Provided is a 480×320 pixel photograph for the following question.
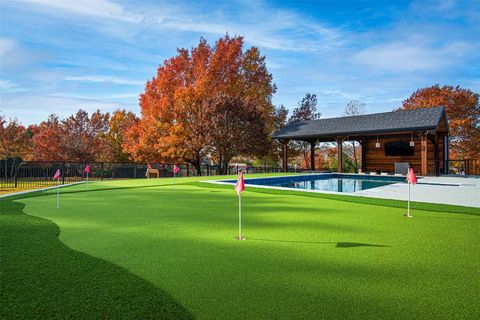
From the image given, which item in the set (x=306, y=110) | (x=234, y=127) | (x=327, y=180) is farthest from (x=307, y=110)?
(x=327, y=180)

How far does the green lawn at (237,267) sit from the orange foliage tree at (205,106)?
57.2 ft

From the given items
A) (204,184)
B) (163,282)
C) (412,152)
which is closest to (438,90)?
(412,152)

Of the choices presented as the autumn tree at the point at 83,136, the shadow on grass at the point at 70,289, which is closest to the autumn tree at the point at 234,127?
the autumn tree at the point at 83,136

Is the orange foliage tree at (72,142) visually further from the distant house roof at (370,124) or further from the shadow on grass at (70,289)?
the shadow on grass at (70,289)

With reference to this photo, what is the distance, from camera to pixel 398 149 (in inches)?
835

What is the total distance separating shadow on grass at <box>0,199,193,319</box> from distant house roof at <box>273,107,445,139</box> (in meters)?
A: 17.6

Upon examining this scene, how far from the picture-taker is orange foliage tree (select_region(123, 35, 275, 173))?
2255 cm

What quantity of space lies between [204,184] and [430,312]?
34.8 ft

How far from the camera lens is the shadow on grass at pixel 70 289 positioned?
2027 millimetres

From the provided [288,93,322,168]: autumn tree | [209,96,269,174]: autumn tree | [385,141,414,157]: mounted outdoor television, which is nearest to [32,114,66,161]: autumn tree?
[209,96,269,174]: autumn tree

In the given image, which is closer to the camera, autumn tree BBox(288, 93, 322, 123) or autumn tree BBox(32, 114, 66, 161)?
autumn tree BBox(32, 114, 66, 161)

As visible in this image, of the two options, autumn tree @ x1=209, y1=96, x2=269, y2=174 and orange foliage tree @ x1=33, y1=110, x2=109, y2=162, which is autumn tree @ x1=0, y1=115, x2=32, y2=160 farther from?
autumn tree @ x1=209, y1=96, x2=269, y2=174

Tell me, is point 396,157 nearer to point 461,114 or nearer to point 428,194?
point 461,114

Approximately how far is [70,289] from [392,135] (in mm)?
22449
